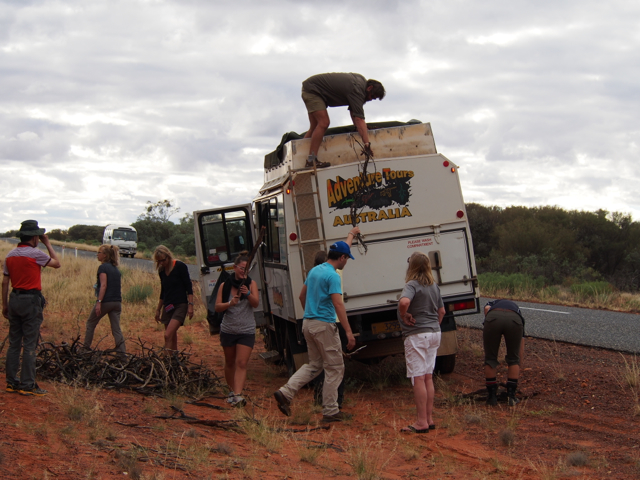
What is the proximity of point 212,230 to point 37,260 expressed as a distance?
10.0 ft

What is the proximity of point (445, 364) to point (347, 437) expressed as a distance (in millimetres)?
3110

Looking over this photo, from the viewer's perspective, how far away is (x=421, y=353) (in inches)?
249

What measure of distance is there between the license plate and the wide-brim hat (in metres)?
3.98

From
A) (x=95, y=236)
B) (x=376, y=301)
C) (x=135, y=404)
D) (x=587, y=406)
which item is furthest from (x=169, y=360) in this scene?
(x=95, y=236)

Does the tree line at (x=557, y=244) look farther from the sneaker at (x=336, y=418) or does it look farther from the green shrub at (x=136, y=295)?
the sneaker at (x=336, y=418)

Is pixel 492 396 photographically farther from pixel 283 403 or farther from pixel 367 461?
pixel 367 461

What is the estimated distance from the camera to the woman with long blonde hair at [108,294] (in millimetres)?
8867

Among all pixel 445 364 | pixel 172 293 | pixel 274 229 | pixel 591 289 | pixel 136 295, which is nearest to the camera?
pixel 274 229

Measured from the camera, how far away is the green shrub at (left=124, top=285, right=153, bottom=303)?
1786 cm

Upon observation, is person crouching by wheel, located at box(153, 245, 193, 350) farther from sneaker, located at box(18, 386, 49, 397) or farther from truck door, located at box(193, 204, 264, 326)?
sneaker, located at box(18, 386, 49, 397)

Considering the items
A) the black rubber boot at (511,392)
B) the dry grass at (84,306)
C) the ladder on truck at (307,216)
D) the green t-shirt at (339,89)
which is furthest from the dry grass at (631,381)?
the dry grass at (84,306)

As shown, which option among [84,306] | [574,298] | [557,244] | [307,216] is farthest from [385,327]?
[557,244]

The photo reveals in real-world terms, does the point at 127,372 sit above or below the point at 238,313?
below

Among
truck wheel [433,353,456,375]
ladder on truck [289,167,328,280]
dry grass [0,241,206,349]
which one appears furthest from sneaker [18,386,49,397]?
truck wheel [433,353,456,375]
